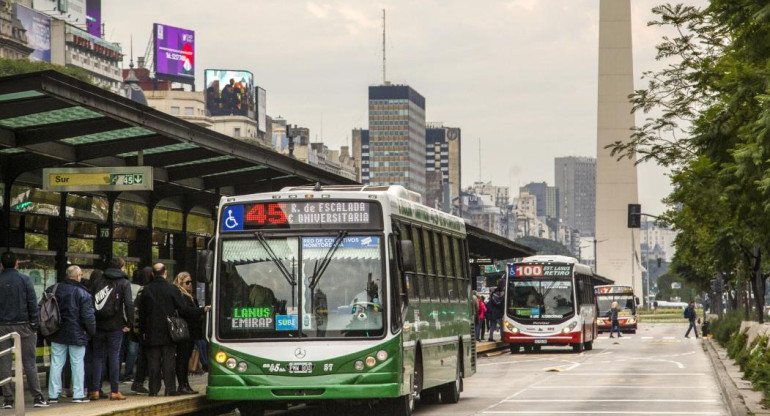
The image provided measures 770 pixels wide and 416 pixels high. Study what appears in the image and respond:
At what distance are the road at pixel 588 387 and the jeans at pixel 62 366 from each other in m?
4.16

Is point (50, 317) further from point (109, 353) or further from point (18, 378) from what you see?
point (18, 378)

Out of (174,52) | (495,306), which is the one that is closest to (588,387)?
(495,306)

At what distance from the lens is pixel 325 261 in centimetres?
1720

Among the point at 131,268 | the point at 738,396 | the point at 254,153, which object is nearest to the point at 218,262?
the point at 254,153

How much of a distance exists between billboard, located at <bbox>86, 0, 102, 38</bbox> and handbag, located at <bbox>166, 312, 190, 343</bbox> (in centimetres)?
13105

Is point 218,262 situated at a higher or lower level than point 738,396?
higher

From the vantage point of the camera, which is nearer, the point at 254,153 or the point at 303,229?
the point at 303,229

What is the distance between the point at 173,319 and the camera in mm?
18312

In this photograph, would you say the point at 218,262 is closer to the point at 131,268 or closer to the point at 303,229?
the point at 303,229

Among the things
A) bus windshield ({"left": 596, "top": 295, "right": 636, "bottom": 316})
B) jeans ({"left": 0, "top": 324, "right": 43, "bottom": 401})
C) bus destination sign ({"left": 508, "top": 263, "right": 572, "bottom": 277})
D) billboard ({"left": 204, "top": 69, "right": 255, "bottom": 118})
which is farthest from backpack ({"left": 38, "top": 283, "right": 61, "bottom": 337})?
billboard ({"left": 204, "top": 69, "right": 255, "bottom": 118})

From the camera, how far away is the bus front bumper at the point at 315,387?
16.9 meters

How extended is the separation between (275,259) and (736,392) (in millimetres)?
9343

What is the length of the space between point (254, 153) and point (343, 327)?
5.88 meters

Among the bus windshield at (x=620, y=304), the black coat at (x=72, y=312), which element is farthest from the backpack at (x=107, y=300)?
the bus windshield at (x=620, y=304)
